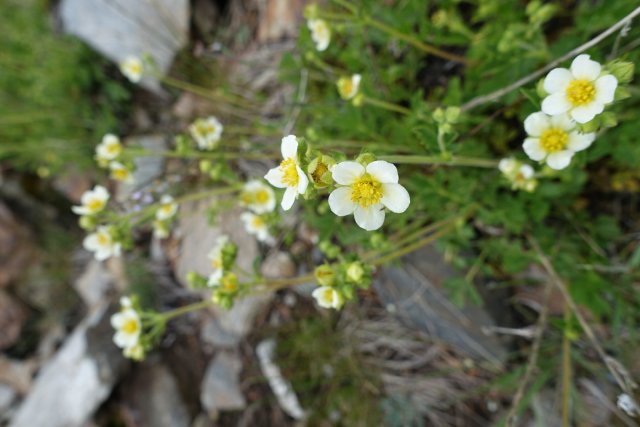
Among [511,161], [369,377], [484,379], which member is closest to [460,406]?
[484,379]

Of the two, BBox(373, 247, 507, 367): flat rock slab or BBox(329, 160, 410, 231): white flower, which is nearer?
BBox(329, 160, 410, 231): white flower

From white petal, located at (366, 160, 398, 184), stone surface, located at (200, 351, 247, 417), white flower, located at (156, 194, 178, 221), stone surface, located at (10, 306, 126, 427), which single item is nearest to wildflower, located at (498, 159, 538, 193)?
white petal, located at (366, 160, 398, 184)

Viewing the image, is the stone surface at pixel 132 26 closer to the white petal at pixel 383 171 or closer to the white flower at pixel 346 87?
the white flower at pixel 346 87

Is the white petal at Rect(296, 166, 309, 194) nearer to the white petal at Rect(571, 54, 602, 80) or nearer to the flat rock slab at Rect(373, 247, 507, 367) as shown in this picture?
the white petal at Rect(571, 54, 602, 80)

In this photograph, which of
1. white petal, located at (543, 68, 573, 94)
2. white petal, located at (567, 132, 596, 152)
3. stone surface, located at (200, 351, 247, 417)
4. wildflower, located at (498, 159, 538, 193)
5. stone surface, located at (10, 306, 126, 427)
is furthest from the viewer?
stone surface, located at (10, 306, 126, 427)

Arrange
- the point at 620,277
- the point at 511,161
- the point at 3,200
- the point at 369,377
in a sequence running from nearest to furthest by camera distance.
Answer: the point at 511,161, the point at 620,277, the point at 369,377, the point at 3,200

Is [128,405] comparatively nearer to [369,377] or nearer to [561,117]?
[369,377]

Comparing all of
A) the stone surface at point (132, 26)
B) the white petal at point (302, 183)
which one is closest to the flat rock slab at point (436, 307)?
the white petal at point (302, 183)
